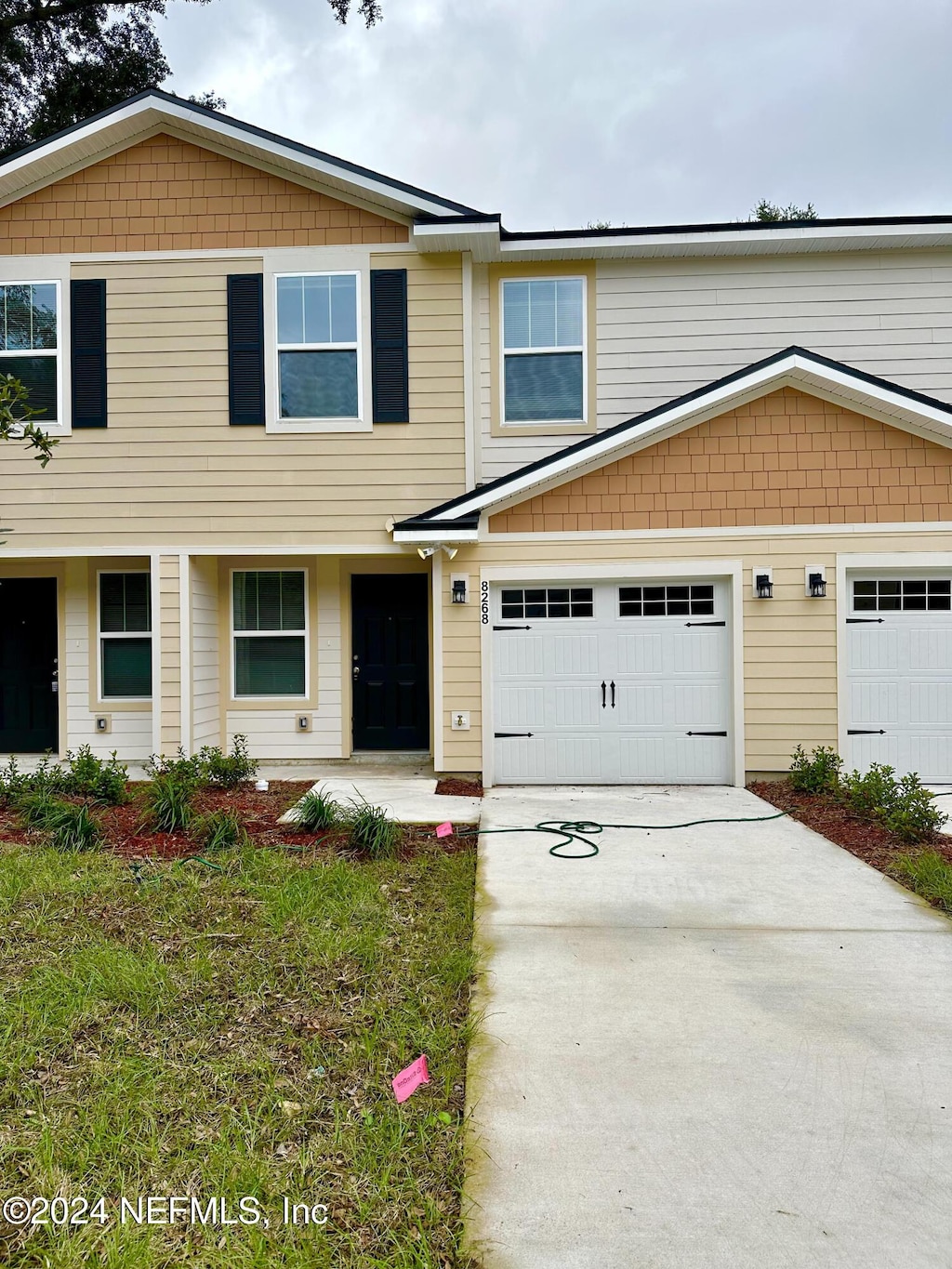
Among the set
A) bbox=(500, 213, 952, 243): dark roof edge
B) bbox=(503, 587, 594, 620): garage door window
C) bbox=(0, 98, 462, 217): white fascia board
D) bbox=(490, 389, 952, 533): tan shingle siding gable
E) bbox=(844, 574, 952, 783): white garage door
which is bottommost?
bbox=(844, 574, 952, 783): white garage door

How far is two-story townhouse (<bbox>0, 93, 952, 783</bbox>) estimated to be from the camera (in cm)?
783

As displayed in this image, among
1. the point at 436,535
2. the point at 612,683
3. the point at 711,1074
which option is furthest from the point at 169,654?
the point at 711,1074

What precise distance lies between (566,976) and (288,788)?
4.66 metres

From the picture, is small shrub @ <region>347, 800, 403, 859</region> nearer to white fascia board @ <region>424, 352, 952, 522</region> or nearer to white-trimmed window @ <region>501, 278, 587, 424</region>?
white fascia board @ <region>424, 352, 952, 522</region>

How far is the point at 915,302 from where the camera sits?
867 centimetres

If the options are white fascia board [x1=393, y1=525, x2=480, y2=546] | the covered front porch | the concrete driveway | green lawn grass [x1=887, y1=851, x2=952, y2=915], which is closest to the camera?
the concrete driveway

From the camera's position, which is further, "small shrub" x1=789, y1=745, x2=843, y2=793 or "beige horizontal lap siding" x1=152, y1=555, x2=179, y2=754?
"beige horizontal lap siding" x1=152, y1=555, x2=179, y2=754

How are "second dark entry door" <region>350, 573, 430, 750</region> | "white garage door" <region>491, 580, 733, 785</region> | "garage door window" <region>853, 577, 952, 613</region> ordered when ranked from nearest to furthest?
"garage door window" <region>853, 577, 952, 613</region> → "white garage door" <region>491, 580, 733, 785</region> → "second dark entry door" <region>350, 573, 430, 750</region>

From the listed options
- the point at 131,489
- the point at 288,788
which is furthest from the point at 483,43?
the point at 288,788

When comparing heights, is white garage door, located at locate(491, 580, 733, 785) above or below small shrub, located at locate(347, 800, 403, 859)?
above

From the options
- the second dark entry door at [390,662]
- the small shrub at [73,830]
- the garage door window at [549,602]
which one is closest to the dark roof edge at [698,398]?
the garage door window at [549,602]

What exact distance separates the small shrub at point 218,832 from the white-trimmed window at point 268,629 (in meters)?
3.35

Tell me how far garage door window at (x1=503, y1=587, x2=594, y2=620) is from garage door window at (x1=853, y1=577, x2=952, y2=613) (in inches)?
104

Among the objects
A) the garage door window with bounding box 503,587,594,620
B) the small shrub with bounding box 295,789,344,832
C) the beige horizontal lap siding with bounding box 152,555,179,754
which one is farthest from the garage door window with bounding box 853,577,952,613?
the beige horizontal lap siding with bounding box 152,555,179,754
